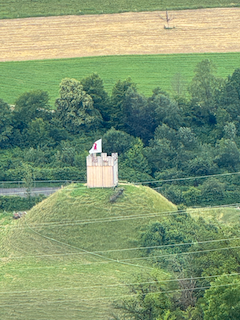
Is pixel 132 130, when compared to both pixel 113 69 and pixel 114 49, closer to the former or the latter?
pixel 113 69

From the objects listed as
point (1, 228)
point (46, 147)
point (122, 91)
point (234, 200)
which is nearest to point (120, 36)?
point (122, 91)

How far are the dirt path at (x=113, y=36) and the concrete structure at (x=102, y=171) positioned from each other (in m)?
60.4

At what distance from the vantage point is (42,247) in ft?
319

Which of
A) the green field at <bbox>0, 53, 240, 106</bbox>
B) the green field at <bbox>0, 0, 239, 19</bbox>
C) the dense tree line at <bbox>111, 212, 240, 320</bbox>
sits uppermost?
the green field at <bbox>0, 0, 239, 19</bbox>

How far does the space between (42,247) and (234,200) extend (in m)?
32.3

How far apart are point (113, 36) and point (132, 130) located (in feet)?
83.7

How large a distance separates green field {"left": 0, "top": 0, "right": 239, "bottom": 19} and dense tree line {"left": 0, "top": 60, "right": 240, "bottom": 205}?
22.3 meters

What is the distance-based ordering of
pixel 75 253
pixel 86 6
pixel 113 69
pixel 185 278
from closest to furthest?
pixel 185 278
pixel 75 253
pixel 113 69
pixel 86 6

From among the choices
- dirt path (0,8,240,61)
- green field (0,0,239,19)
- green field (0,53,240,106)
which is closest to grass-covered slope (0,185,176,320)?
green field (0,53,240,106)

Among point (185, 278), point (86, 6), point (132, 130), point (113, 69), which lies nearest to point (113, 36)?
point (113, 69)

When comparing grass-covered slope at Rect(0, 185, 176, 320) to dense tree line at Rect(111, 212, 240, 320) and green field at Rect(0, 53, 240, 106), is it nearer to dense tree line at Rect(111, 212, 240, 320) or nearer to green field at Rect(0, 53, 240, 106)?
dense tree line at Rect(111, 212, 240, 320)

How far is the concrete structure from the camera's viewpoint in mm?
98250

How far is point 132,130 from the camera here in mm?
139750

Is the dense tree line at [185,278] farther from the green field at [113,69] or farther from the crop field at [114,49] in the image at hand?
the crop field at [114,49]
